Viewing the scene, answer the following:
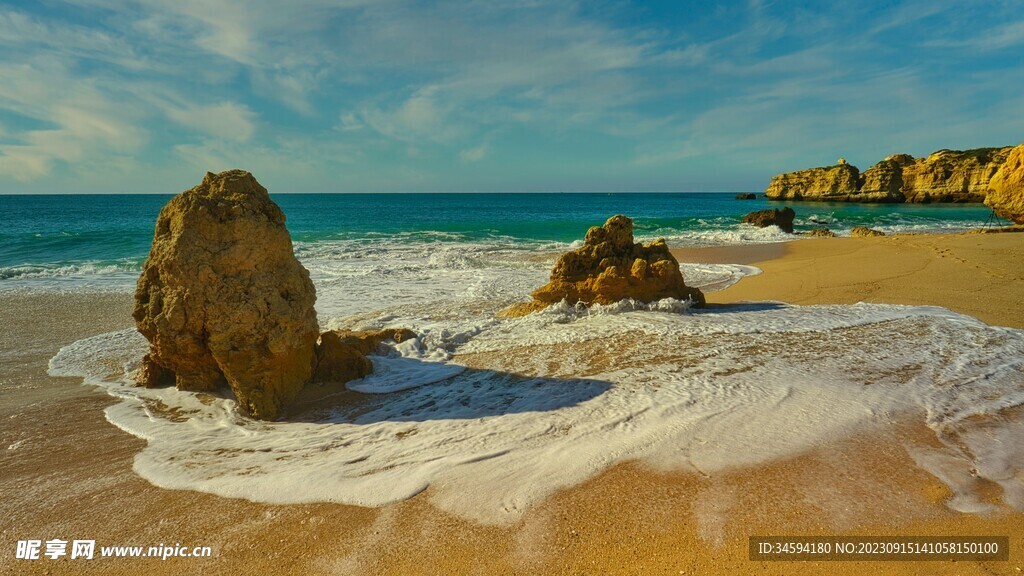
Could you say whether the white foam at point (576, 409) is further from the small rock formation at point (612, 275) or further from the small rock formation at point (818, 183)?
the small rock formation at point (818, 183)

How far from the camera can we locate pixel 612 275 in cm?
721

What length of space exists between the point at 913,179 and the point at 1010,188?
57.8 meters

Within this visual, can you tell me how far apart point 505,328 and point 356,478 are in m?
3.62

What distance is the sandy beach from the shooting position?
2434mm

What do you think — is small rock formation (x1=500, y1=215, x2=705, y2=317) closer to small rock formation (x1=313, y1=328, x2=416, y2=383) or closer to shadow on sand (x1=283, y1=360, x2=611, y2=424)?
shadow on sand (x1=283, y1=360, x2=611, y2=424)

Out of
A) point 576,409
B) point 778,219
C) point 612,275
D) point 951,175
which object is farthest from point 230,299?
point 951,175

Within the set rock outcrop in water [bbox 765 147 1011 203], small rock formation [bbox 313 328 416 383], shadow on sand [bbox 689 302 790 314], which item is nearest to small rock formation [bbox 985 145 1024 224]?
shadow on sand [bbox 689 302 790 314]

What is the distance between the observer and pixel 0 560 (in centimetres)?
254

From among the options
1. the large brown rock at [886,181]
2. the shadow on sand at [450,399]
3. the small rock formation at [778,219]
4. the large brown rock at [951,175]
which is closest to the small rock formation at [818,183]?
the large brown rock at [886,181]

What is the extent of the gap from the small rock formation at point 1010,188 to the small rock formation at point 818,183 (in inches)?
2379

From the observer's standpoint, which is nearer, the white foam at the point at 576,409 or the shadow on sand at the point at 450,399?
the white foam at the point at 576,409

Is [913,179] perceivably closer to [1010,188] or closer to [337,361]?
[1010,188]

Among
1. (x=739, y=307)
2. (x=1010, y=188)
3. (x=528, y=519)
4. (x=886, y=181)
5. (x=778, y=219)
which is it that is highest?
(x=886, y=181)

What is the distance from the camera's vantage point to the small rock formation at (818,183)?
66.8 m
